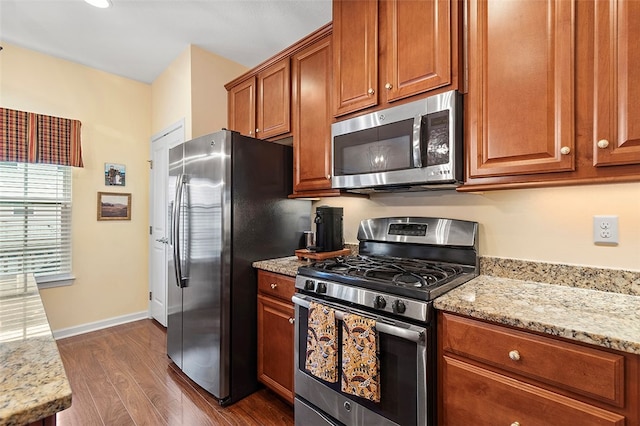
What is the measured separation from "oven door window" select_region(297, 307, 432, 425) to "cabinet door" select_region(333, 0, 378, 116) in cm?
126

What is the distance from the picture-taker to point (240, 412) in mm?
1975

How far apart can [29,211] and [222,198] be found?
2.35 metres

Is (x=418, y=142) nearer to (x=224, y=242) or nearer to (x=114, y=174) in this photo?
(x=224, y=242)

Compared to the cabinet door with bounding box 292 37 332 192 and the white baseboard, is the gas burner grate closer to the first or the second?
the cabinet door with bounding box 292 37 332 192

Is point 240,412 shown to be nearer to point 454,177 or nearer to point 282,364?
point 282,364

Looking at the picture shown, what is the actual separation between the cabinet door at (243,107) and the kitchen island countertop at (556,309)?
2152 mm

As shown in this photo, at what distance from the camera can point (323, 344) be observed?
1.52 metres

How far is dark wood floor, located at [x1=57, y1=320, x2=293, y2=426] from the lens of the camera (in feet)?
6.27

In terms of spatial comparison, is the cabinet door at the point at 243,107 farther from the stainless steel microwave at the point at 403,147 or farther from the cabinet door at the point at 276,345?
the cabinet door at the point at 276,345

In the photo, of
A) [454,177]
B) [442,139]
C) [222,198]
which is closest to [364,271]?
[454,177]

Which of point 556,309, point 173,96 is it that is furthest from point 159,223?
point 556,309

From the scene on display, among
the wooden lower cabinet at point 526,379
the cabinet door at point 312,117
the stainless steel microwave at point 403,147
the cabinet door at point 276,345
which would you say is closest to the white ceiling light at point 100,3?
the cabinet door at point 312,117

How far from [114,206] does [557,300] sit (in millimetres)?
3952

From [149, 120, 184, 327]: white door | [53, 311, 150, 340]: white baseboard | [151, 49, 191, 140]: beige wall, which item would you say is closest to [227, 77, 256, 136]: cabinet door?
[151, 49, 191, 140]: beige wall
